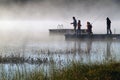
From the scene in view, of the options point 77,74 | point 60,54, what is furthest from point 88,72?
point 60,54

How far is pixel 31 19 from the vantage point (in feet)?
654

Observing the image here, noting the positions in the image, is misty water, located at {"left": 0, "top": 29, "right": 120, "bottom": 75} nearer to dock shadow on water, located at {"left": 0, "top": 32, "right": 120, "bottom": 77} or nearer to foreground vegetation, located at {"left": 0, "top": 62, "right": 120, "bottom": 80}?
dock shadow on water, located at {"left": 0, "top": 32, "right": 120, "bottom": 77}

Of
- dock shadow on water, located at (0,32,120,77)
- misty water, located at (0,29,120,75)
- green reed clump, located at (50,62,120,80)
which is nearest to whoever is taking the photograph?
green reed clump, located at (50,62,120,80)

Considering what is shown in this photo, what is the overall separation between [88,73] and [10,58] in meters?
7.94

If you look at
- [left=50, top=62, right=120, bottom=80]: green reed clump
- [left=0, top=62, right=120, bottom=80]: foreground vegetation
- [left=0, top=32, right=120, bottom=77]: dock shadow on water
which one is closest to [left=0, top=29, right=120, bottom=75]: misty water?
Result: [left=0, top=32, right=120, bottom=77]: dock shadow on water

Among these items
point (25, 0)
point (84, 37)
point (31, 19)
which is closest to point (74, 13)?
point (25, 0)

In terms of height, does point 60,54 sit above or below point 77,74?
above

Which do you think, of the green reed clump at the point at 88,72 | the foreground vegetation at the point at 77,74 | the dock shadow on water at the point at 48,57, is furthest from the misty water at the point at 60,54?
the green reed clump at the point at 88,72

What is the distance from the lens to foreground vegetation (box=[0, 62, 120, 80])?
47.6 feet

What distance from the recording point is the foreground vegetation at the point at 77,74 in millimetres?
14500

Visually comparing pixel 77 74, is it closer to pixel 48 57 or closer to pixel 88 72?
pixel 88 72

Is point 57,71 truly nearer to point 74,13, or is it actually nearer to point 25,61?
point 25,61

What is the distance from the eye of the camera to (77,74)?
15.0 m

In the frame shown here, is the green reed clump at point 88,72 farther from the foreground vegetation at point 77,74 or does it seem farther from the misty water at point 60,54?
the misty water at point 60,54
